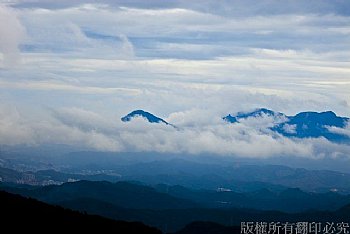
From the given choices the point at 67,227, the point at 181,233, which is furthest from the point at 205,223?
the point at 67,227

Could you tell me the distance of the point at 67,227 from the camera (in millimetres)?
100188

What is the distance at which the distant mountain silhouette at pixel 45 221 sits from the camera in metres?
93.1

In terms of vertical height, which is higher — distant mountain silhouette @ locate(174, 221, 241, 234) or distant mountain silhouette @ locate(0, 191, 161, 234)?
distant mountain silhouette @ locate(174, 221, 241, 234)

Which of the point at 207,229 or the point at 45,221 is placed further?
the point at 207,229

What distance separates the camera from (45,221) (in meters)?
99.8

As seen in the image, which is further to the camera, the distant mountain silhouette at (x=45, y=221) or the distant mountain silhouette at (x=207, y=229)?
the distant mountain silhouette at (x=207, y=229)

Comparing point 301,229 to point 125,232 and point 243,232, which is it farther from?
point 125,232

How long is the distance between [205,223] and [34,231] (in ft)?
288

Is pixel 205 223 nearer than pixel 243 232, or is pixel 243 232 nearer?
pixel 243 232

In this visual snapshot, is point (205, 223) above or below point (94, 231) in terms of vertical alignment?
above

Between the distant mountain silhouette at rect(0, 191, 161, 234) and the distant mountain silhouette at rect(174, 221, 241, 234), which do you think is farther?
the distant mountain silhouette at rect(174, 221, 241, 234)

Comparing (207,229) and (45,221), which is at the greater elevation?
(207,229)

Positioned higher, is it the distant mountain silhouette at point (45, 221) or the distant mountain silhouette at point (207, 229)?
the distant mountain silhouette at point (207, 229)

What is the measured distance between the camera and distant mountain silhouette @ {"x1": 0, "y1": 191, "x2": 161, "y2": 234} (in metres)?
93.1
